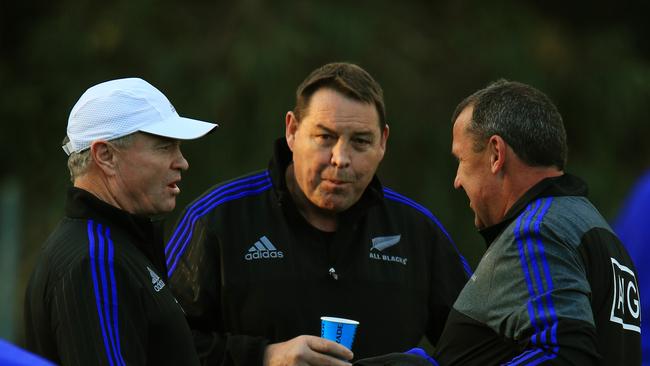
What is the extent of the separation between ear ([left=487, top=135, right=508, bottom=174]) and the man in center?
2.74 feet

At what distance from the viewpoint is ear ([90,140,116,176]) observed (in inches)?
139

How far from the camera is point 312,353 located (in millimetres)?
3959

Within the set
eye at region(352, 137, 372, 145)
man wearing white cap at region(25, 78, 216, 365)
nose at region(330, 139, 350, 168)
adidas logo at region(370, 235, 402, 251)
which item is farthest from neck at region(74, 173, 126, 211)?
adidas logo at region(370, 235, 402, 251)

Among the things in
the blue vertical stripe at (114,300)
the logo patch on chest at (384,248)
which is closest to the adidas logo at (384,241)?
the logo patch on chest at (384,248)

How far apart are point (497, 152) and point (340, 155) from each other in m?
0.88

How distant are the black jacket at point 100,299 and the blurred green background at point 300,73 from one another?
6234 mm

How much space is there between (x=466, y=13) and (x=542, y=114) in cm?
743

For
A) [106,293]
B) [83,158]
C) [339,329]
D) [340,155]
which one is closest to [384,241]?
[340,155]

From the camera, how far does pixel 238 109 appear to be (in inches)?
393

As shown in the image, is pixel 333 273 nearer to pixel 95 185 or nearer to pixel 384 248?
pixel 384 248

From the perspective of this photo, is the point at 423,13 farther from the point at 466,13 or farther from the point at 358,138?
the point at 358,138

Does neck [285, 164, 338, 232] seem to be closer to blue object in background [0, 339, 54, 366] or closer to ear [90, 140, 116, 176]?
ear [90, 140, 116, 176]

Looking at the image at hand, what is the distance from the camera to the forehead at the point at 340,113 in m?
4.46

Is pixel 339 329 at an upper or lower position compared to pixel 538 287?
lower
